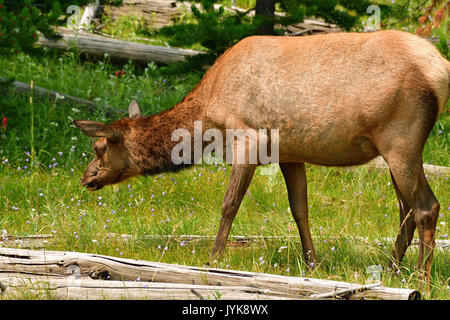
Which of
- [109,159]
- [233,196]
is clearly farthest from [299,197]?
[109,159]

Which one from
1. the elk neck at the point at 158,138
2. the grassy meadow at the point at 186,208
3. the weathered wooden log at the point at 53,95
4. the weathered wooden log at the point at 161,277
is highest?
the elk neck at the point at 158,138

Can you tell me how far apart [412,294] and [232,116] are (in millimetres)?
2029

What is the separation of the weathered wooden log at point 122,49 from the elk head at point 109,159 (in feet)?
18.3

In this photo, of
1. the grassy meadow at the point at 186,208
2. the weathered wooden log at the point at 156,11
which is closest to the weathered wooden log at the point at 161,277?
the grassy meadow at the point at 186,208

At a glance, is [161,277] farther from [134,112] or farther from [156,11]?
[156,11]

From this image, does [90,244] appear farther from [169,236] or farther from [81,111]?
[81,111]

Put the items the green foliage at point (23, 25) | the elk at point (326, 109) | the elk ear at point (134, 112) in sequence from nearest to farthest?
1. the elk at point (326, 109)
2. the elk ear at point (134, 112)
3. the green foliage at point (23, 25)

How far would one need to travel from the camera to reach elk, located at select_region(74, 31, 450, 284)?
4469 mm

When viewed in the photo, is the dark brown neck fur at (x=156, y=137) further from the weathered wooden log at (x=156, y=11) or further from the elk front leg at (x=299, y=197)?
the weathered wooden log at (x=156, y=11)

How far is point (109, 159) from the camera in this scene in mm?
5629

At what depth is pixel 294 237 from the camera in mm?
5578

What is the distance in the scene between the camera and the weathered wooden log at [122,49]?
36.2 ft

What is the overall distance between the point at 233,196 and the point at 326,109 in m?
1.01
